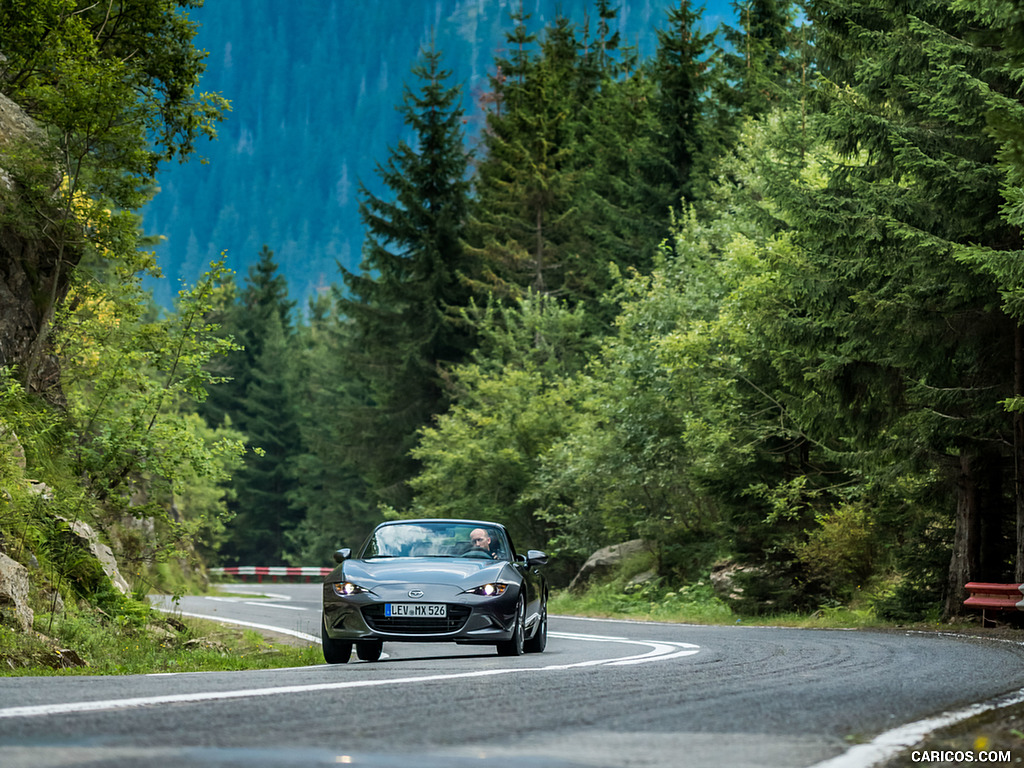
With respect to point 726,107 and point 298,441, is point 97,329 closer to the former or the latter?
point 726,107

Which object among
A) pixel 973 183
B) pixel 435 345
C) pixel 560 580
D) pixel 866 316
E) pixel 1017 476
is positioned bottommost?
pixel 560 580

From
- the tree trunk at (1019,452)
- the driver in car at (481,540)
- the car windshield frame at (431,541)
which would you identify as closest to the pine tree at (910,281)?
the tree trunk at (1019,452)

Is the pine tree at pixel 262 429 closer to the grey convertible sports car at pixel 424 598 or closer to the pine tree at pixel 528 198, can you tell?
the pine tree at pixel 528 198

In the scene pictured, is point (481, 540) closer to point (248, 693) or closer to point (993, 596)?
point (248, 693)

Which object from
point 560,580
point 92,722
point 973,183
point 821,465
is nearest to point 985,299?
point 973,183

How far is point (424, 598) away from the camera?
1154 centimetres

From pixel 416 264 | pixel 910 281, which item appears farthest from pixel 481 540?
pixel 416 264

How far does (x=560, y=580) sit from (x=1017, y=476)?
1051 inches

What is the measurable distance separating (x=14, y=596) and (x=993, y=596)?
13.5 m

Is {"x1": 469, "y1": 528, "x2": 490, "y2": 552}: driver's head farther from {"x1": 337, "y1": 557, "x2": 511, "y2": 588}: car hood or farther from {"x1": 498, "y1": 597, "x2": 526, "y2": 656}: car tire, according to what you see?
{"x1": 498, "y1": 597, "x2": 526, "y2": 656}: car tire

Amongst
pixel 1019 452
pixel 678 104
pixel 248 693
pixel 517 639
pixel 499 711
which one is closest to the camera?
pixel 499 711

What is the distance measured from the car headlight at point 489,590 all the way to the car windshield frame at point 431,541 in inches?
37.9

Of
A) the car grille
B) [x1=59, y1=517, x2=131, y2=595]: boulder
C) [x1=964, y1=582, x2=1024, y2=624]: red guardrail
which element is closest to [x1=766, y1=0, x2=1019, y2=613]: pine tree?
[x1=964, y1=582, x2=1024, y2=624]: red guardrail

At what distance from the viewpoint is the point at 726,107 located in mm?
49344
